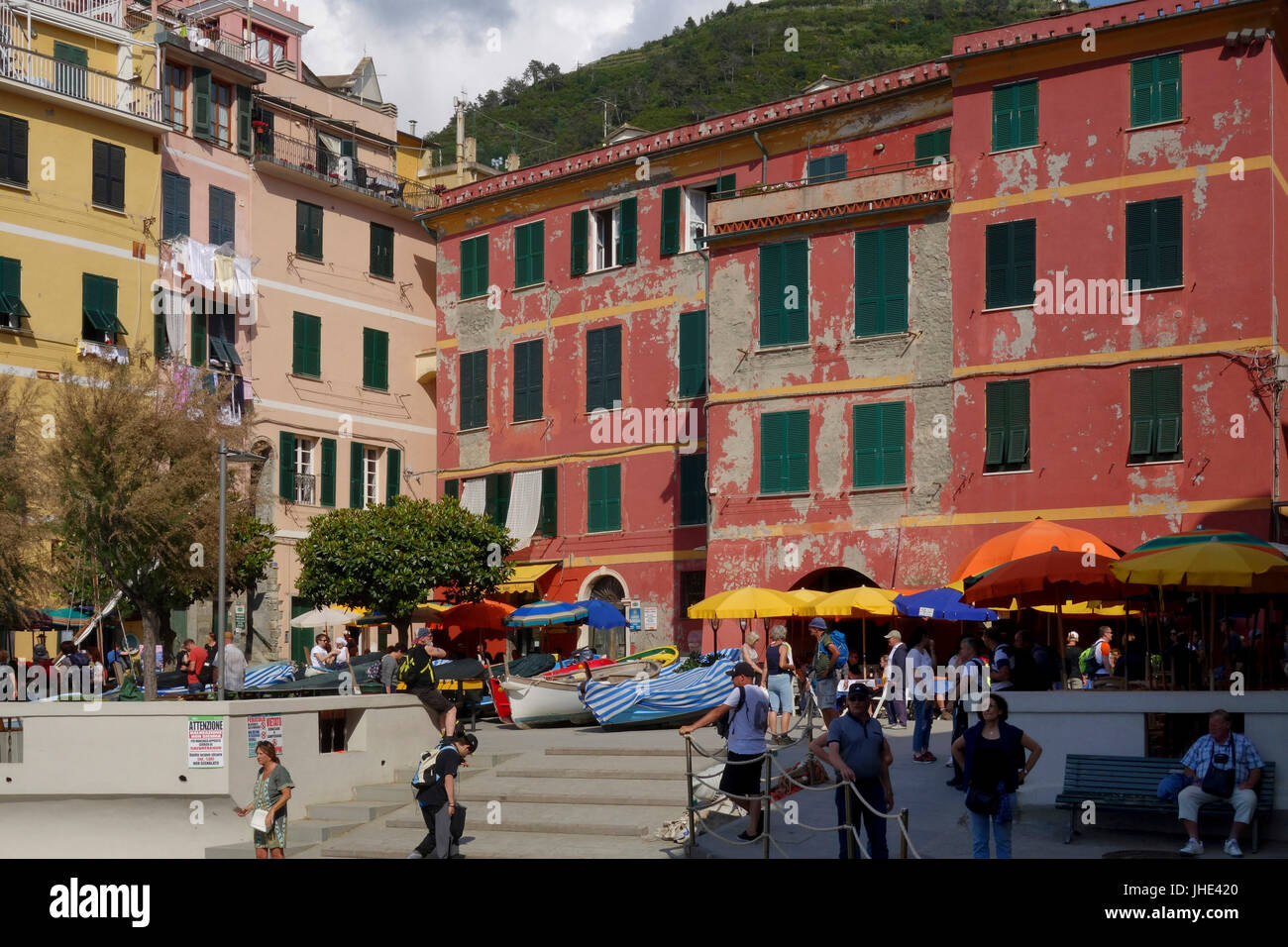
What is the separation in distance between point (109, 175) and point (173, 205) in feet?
6.56

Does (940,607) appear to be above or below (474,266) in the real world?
below

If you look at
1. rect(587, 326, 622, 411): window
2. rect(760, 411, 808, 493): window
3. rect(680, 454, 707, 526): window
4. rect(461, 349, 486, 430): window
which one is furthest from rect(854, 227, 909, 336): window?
rect(461, 349, 486, 430): window

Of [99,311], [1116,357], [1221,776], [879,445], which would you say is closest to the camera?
[1221,776]

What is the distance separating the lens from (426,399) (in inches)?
1810

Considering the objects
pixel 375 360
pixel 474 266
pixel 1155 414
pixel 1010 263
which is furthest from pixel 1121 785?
pixel 375 360

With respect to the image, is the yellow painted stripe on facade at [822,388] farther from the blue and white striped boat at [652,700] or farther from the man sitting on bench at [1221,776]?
the man sitting on bench at [1221,776]

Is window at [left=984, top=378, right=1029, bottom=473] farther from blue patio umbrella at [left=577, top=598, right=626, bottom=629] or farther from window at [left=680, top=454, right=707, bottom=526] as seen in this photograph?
blue patio umbrella at [left=577, top=598, right=626, bottom=629]

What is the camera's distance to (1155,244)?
3014cm

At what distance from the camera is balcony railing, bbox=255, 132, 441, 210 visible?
4316 cm

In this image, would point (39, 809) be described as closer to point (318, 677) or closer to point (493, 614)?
point (318, 677)

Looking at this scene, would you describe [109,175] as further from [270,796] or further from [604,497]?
→ [270,796]

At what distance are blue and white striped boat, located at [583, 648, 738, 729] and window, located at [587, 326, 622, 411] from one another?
49.3ft
